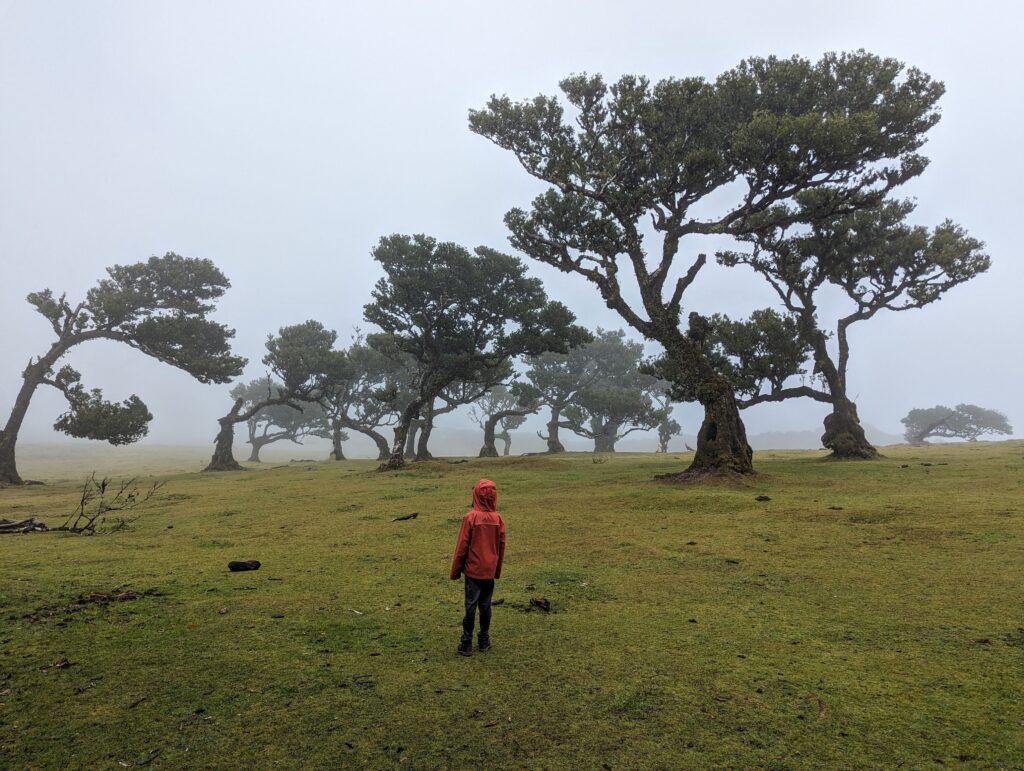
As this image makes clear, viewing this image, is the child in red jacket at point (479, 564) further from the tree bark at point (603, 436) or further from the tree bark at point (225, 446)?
the tree bark at point (603, 436)

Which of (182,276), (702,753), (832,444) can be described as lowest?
(702,753)

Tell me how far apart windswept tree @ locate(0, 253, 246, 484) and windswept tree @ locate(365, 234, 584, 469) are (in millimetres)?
13090

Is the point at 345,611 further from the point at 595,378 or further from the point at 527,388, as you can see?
the point at 595,378

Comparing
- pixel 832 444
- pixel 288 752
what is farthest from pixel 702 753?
pixel 832 444

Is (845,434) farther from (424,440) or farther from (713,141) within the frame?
(424,440)

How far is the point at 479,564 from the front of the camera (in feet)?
19.2

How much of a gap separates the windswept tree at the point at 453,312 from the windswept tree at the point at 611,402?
14.8 metres

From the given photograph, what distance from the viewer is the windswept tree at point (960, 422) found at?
7844 centimetres

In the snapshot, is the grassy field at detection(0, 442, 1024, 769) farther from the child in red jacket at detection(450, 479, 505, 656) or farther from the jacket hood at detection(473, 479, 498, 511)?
the jacket hood at detection(473, 479, 498, 511)

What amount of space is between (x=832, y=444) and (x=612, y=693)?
27.0m

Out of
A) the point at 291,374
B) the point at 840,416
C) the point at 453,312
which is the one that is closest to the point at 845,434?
the point at 840,416

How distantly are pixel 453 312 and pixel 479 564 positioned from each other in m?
31.2

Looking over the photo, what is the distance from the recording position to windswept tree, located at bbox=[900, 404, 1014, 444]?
78.4 meters

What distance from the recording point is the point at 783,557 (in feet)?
30.4
